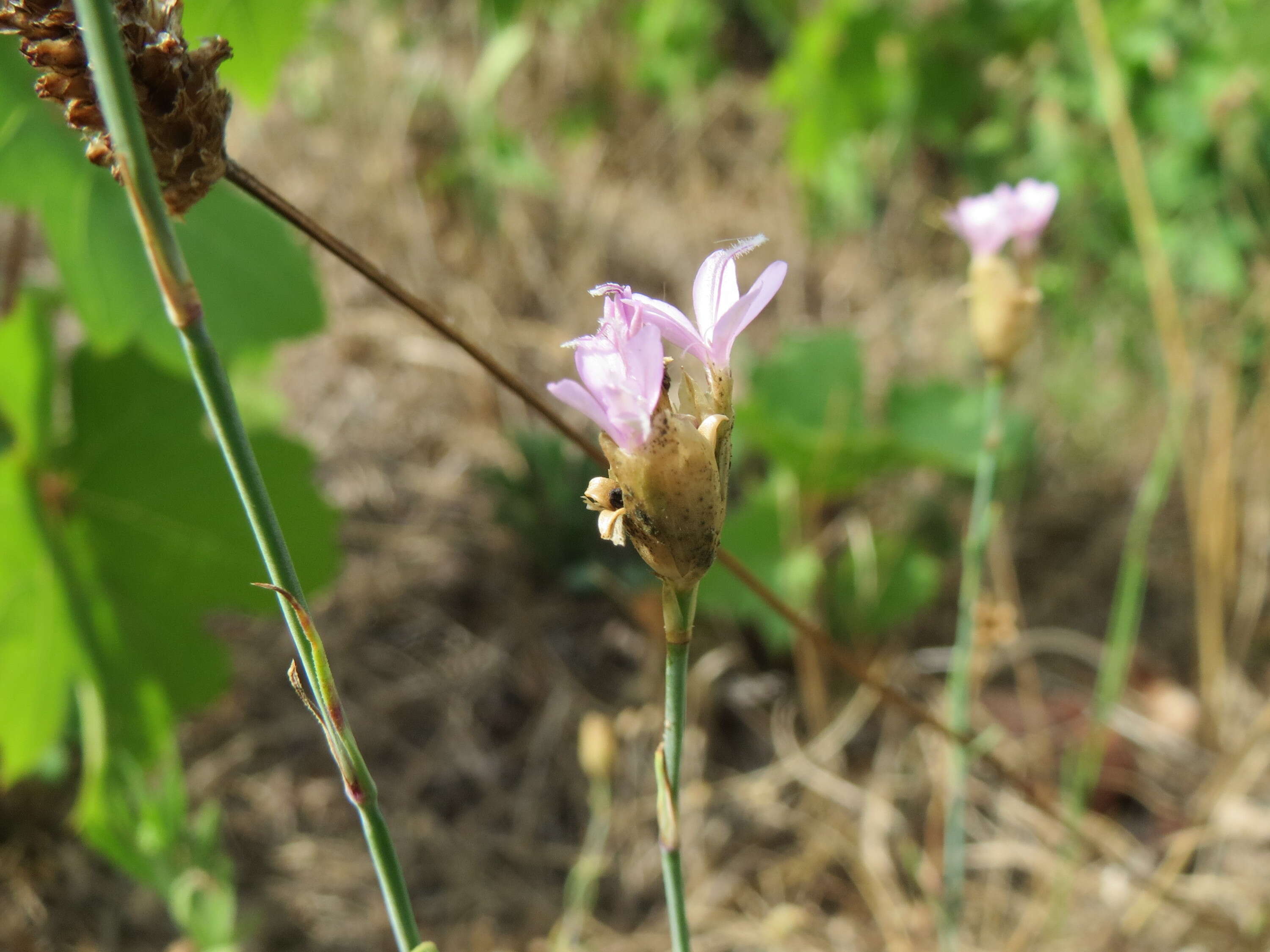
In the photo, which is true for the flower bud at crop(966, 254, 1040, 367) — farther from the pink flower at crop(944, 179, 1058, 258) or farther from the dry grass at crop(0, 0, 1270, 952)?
the dry grass at crop(0, 0, 1270, 952)

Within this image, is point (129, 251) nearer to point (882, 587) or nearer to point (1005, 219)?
point (1005, 219)

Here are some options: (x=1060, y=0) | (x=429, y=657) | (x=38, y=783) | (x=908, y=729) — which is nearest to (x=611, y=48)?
(x=1060, y=0)

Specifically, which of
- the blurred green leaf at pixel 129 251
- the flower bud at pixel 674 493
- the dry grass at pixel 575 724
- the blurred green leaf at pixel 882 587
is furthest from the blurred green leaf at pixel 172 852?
the blurred green leaf at pixel 882 587

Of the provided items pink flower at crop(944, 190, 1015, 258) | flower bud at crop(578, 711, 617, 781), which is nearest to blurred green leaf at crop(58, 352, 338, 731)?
flower bud at crop(578, 711, 617, 781)

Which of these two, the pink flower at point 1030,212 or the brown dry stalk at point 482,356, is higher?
the pink flower at point 1030,212

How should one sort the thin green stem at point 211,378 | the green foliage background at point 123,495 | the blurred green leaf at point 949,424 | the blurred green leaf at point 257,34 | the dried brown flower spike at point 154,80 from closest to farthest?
the thin green stem at point 211,378, the dried brown flower spike at point 154,80, the blurred green leaf at point 257,34, the green foliage background at point 123,495, the blurred green leaf at point 949,424

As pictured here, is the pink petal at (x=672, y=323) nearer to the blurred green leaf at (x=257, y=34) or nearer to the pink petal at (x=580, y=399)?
the pink petal at (x=580, y=399)
